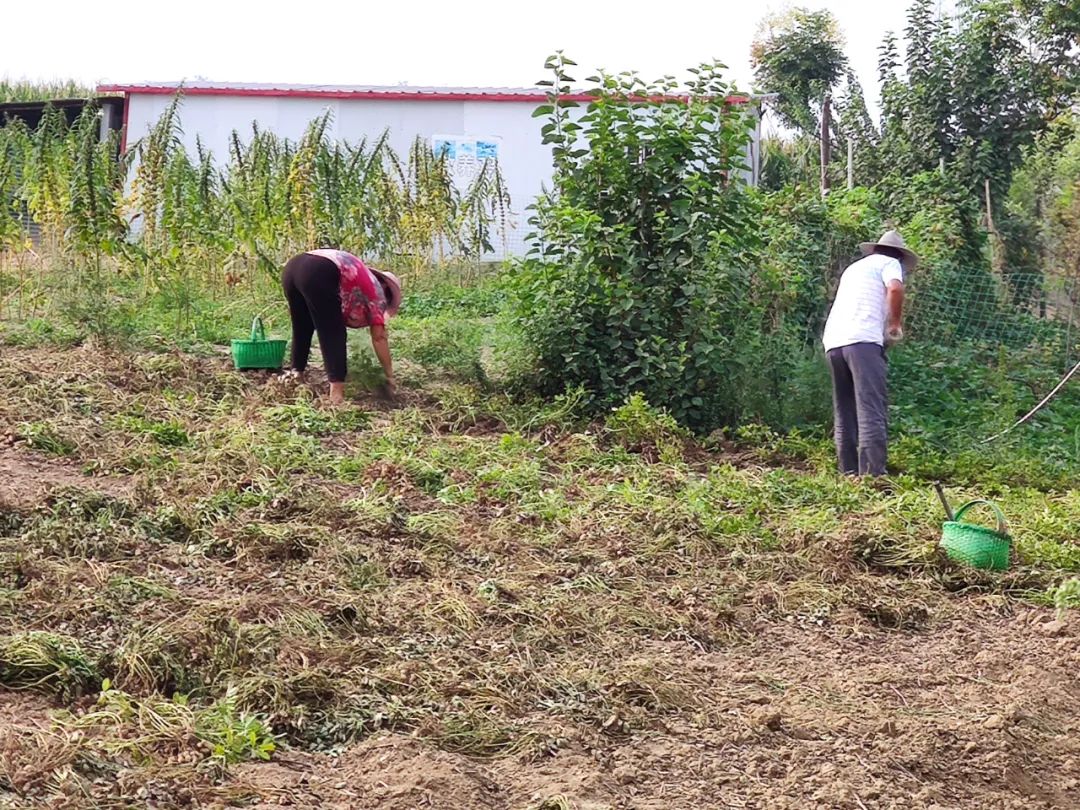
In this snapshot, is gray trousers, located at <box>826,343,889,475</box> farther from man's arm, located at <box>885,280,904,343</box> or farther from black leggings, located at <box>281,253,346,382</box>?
black leggings, located at <box>281,253,346,382</box>

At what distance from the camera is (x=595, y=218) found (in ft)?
27.2

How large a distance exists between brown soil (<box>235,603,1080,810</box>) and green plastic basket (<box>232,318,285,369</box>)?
15.5ft

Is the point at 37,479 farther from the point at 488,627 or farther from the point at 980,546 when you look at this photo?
the point at 980,546

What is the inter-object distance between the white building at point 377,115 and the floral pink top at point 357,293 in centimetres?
1010

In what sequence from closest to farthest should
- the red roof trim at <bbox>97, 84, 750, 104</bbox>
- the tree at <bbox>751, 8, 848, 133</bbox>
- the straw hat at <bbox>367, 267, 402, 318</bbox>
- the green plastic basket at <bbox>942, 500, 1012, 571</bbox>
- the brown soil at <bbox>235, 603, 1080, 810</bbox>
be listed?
the brown soil at <bbox>235, 603, 1080, 810</bbox>, the green plastic basket at <bbox>942, 500, 1012, 571</bbox>, the straw hat at <bbox>367, 267, 402, 318</bbox>, the red roof trim at <bbox>97, 84, 750, 104</bbox>, the tree at <bbox>751, 8, 848, 133</bbox>

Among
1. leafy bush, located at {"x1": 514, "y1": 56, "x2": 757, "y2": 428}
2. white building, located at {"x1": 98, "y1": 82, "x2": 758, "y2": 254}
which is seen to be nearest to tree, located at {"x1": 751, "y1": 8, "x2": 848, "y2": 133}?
white building, located at {"x1": 98, "y1": 82, "x2": 758, "y2": 254}

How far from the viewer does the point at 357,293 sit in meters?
7.77

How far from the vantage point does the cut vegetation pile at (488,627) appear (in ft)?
10.7

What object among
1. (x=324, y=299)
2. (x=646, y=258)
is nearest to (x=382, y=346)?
(x=324, y=299)

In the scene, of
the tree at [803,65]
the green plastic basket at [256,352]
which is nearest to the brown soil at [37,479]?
the green plastic basket at [256,352]

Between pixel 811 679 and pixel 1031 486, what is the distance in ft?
12.6

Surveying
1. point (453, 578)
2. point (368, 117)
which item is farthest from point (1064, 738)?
point (368, 117)

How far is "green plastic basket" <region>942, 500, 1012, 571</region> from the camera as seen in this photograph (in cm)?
553

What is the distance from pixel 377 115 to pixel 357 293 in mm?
10817
